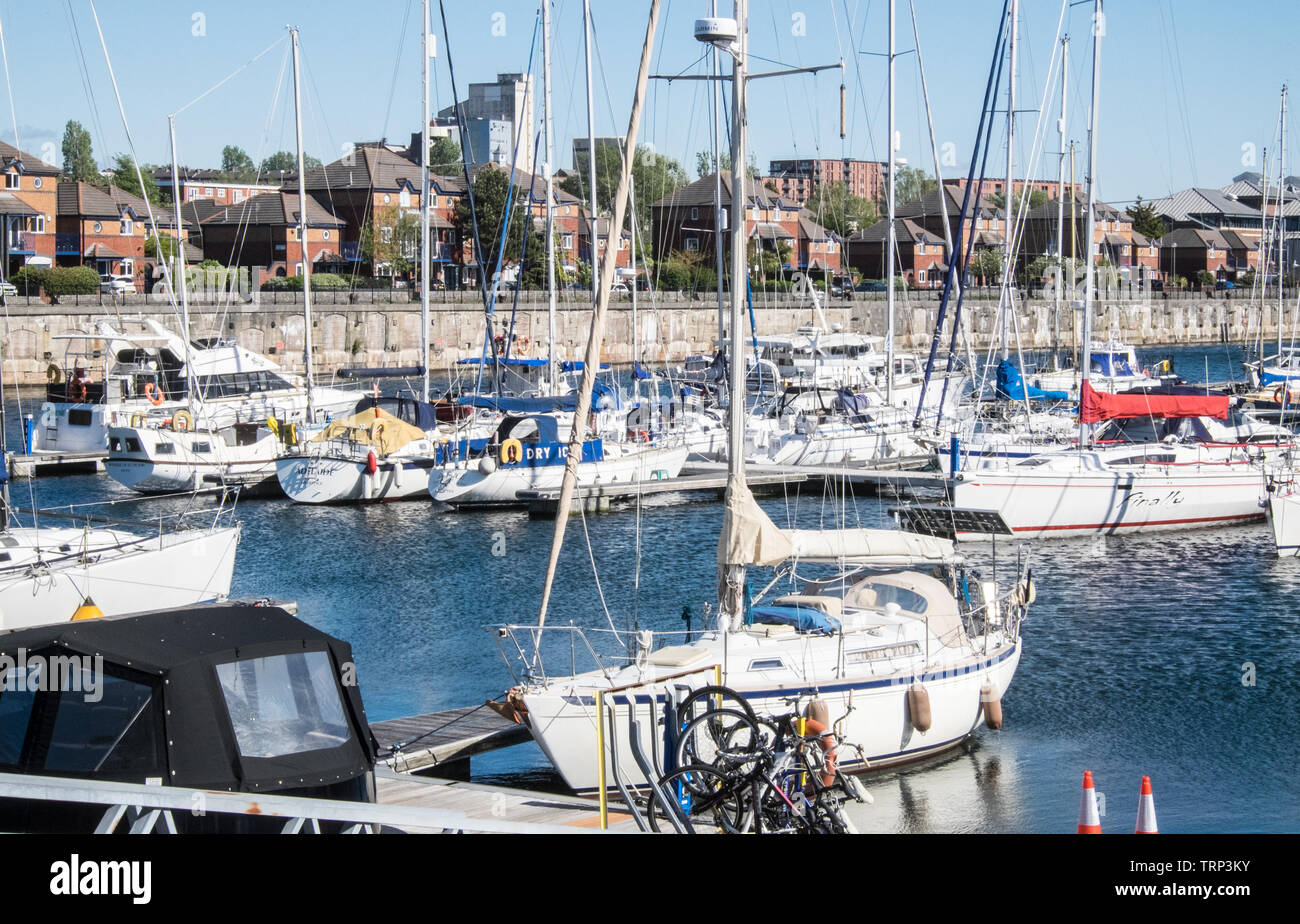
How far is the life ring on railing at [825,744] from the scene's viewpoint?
12.5m

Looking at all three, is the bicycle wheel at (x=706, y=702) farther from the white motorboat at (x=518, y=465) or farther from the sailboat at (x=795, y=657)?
Answer: the white motorboat at (x=518, y=465)

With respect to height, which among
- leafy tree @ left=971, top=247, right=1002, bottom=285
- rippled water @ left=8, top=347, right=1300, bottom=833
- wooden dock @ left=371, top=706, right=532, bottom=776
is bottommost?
rippled water @ left=8, top=347, right=1300, bottom=833

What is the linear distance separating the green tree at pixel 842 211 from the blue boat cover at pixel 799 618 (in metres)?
105

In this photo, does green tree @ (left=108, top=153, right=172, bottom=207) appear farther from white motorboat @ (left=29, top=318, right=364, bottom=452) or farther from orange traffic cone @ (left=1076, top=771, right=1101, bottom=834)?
orange traffic cone @ (left=1076, top=771, right=1101, bottom=834)

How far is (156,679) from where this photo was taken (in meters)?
8.71

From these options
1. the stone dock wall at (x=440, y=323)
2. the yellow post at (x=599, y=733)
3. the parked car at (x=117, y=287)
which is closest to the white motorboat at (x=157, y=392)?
the stone dock wall at (x=440, y=323)

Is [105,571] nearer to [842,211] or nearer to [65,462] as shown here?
[65,462]

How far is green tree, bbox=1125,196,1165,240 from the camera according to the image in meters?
142

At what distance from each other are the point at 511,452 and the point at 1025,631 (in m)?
16.3

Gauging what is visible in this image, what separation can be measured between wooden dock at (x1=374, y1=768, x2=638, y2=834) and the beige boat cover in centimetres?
2586

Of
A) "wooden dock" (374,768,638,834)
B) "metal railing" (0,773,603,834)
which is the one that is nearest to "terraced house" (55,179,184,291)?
"wooden dock" (374,768,638,834)

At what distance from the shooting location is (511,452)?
37.2 metres
